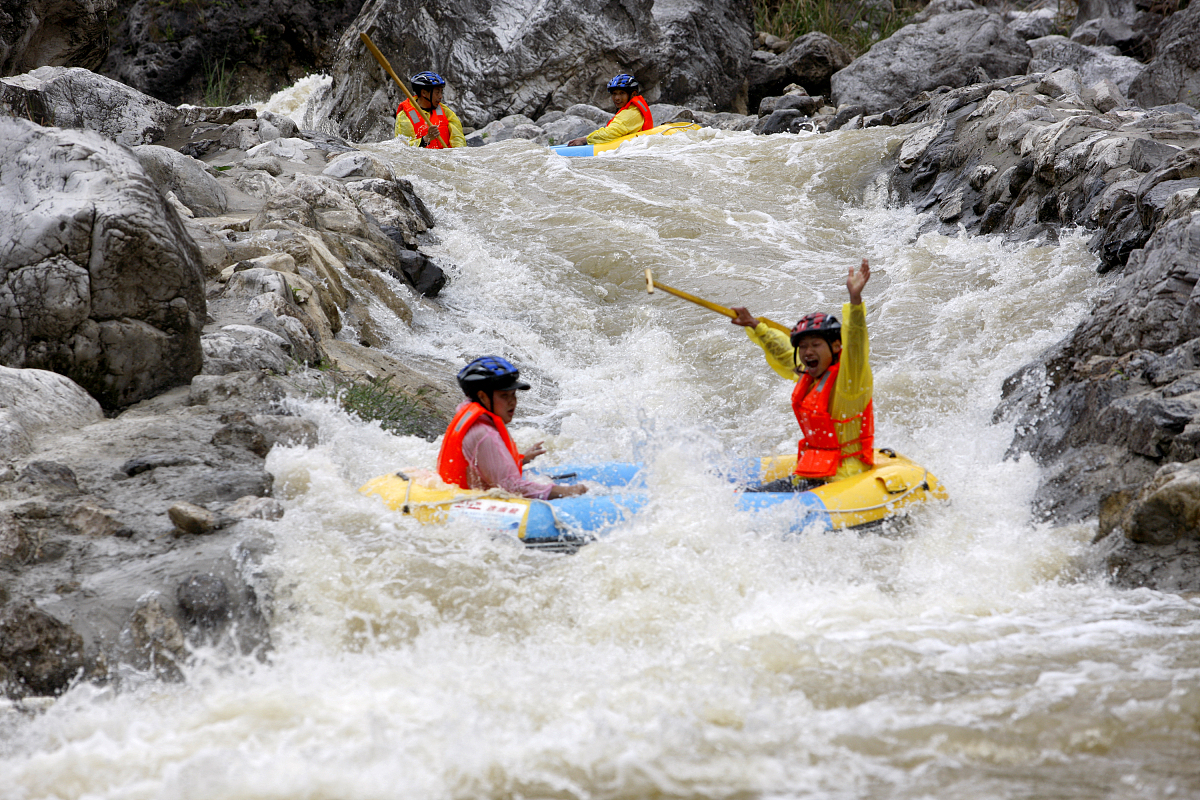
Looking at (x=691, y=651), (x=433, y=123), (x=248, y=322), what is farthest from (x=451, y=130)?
(x=691, y=651)

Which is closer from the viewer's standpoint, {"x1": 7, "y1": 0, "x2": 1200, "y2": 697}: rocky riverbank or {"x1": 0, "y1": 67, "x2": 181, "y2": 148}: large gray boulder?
{"x1": 7, "y1": 0, "x2": 1200, "y2": 697}: rocky riverbank

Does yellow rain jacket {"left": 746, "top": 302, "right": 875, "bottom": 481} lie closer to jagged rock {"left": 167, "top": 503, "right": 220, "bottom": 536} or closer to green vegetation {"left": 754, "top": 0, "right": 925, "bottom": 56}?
jagged rock {"left": 167, "top": 503, "right": 220, "bottom": 536}

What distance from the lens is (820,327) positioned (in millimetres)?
4766

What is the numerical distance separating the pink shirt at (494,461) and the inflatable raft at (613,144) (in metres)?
8.78

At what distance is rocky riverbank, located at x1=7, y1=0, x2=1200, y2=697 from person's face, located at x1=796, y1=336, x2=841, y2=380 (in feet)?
4.52

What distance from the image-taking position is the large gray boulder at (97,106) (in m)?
9.68

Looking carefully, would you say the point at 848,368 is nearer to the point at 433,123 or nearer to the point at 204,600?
the point at 204,600

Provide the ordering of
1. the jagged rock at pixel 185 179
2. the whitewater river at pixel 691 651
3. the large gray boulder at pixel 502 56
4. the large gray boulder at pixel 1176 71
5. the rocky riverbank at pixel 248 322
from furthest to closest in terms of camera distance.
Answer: the large gray boulder at pixel 502 56 < the large gray boulder at pixel 1176 71 < the jagged rock at pixel 185 179 < the rocky riverbank at pixel 248 322 < the whitewater river at pixel 691 651

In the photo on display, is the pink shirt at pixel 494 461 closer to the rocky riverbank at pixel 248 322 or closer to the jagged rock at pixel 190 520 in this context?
the rocky riverbank at pixel 248 322

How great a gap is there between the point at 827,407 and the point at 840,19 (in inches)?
681

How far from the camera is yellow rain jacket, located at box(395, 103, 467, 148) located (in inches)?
528

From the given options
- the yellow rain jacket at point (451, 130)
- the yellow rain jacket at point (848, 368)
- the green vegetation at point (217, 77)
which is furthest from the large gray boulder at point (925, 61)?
the green vegetation at point (217, 77)

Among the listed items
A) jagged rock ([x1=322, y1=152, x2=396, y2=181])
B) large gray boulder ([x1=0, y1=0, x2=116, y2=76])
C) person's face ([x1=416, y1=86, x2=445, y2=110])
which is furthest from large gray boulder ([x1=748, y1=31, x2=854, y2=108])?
large gray boulder ([x1=0, y1=0, x2=116, y2=76])

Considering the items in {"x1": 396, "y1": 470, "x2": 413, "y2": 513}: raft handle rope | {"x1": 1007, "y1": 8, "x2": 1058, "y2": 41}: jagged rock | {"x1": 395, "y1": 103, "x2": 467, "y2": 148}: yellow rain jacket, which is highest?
{"x1": 1007, "y1": 8, "x2": 1058, "y2": 41}: jagged rock
